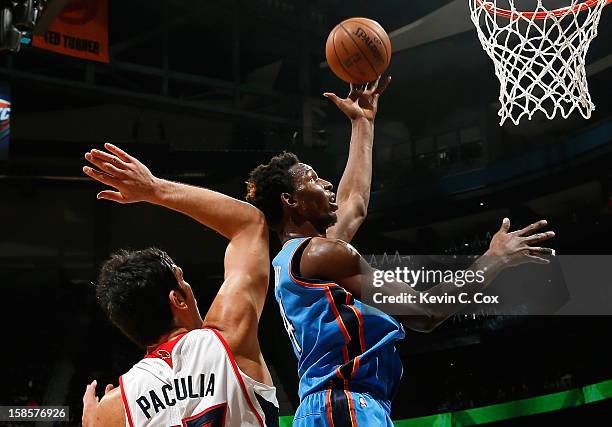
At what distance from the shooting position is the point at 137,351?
8039 millimetres

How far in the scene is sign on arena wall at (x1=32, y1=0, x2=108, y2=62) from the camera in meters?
7.77

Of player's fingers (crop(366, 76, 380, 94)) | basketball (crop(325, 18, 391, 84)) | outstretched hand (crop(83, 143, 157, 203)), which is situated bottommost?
outstretched hand (crop(83, 143, 157, 203))

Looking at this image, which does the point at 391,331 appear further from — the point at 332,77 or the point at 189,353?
the point at 332,77

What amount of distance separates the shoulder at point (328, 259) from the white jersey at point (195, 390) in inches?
28.8

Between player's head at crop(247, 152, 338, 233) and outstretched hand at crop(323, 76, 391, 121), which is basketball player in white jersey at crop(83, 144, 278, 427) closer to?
player's head at crop(247, 152, 338, 233)

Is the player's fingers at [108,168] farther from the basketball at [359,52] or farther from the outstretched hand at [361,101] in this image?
the basketball at [359,52]

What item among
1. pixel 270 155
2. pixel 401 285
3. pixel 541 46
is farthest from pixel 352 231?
pixel 270 155

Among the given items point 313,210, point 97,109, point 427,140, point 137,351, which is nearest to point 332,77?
point 427,140

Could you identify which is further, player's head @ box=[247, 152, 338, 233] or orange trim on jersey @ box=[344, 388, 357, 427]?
player's head @ box=[247, 152, 338, 233]

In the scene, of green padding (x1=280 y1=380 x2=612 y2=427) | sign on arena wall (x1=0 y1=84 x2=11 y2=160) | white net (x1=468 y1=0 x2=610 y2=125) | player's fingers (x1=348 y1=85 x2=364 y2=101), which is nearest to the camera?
player's fingers (x1=348 y1=85 x2=364 y2=101)

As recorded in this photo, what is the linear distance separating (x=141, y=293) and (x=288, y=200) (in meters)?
1.03

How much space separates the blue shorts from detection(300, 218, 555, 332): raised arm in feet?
0.96

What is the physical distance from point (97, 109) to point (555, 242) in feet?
17.5

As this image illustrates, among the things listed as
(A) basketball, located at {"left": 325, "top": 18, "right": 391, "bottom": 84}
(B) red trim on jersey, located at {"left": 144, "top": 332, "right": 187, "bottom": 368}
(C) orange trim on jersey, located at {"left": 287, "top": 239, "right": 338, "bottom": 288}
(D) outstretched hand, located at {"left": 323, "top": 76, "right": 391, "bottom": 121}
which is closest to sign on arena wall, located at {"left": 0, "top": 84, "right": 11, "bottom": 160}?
(A) basketball, located at {"left": 325, "top": 18, "right": 391, "bottom": 84}
